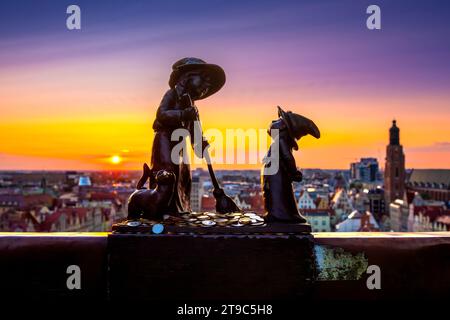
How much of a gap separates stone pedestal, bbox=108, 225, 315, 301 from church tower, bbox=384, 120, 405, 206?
8895cm

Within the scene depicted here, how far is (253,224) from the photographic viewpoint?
5.55 m

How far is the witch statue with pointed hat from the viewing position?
240 inches

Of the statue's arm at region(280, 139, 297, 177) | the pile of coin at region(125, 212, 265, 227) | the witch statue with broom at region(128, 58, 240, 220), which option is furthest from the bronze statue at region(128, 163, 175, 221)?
the statue's arm at region(280, 139, 297, 177)

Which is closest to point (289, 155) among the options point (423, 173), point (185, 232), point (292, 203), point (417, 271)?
point (292, 203)

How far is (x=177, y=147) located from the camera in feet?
20.3

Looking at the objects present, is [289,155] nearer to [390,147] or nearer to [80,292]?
[80,292]

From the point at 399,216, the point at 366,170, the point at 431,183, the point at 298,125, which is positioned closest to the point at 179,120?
the point at 298,125

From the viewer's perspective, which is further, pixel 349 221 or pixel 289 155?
pixel 349 221

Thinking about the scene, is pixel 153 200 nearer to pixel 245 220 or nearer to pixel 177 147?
pixel 177 147

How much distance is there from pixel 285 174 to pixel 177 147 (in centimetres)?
126

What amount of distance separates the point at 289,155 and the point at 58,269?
2614 mm

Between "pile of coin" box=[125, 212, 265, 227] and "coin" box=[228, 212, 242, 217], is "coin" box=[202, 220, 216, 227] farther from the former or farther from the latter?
"coin" box=[228, 212, 242, 217]

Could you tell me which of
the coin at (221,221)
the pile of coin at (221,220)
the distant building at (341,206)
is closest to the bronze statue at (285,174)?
the pile of coin at (221,220)

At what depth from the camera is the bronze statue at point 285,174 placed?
565 cm
